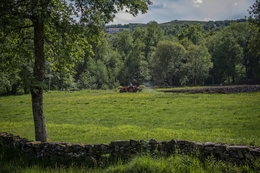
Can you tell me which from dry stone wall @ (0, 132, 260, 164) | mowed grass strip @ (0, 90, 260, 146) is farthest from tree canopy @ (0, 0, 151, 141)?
mowed grass strip @ (0, 90, 260, 146)

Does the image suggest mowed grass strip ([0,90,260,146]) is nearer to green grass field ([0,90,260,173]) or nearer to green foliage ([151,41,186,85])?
green grass field ([0,90,260,173])

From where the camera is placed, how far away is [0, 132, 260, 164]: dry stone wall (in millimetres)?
9516

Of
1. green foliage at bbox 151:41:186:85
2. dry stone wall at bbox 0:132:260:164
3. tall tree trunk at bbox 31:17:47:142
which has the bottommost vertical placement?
dry stone wall at bbox 0:132:260:164

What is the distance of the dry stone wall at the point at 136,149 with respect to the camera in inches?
375

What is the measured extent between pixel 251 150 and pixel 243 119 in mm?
14153

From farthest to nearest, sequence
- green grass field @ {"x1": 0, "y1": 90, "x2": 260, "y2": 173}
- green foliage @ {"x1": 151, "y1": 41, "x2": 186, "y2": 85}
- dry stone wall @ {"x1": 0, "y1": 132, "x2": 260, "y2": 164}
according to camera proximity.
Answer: green foliage @ {"x1": 151, "y1": 41, "x2": 186, "y2": 85}
dry stone wall @ {"x1": 0, "y1": 132, "x2": 260, "y2": 164}
green grass field @ {"x1": 0, "y1": 90, "x2": 260, "y2": 173}

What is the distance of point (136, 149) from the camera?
1071cm

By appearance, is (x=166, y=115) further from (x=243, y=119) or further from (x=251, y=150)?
(x=251, y=150)

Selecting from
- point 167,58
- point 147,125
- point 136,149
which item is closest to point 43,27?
point 136,149

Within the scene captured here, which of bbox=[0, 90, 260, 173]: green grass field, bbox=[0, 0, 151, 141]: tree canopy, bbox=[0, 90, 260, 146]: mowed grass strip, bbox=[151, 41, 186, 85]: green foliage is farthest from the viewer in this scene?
bbox=[151, 41, 186, 85]: green foliage

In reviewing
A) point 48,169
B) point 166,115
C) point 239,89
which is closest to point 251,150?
point 48,169

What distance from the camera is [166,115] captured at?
1009 inches

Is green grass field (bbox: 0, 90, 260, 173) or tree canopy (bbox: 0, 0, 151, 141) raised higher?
tree canopy (bbox: 0, 0, 151, 141)

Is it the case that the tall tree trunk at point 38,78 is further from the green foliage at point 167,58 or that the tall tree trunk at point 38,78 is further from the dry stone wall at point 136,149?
the green foliage at point 167,58
